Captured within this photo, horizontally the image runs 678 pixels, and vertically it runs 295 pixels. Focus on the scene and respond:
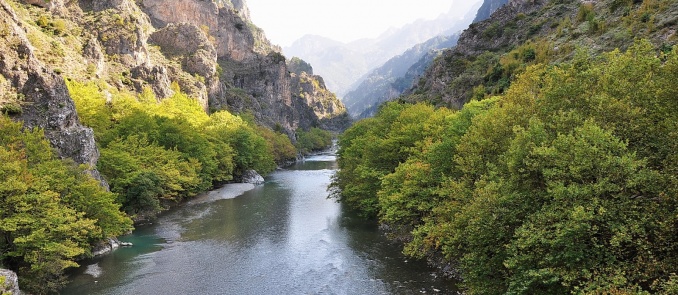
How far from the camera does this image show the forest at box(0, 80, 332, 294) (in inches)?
1001

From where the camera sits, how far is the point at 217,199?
60.8 meters

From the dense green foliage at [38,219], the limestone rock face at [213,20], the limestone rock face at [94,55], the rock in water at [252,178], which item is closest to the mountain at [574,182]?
the dense green foliage at [38,219]

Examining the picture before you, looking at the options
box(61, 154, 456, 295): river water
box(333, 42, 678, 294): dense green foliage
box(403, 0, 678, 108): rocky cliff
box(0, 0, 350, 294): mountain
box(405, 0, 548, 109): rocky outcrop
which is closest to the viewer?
box(333, 42, 678, 294): dense green foliage

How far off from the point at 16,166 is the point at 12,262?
6.17m

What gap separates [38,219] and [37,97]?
19828mm

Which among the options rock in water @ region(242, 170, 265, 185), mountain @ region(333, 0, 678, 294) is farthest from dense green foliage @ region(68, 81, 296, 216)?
mountain @ region(333, 0, 678, 294)

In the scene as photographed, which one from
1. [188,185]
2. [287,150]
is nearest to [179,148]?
[188,185]

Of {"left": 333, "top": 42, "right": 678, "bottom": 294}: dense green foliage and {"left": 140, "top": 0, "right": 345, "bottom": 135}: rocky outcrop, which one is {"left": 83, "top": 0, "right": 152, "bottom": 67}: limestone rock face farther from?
{"left": 333, "top": 42, "right": 678, "bottom": 294}: dense green foliage

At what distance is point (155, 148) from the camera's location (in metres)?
55.7

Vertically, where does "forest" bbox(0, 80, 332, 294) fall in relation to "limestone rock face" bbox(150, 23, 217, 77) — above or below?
below

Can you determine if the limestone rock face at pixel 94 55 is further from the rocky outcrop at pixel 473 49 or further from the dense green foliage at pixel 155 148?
the rocky outcrop at pixel 473 49

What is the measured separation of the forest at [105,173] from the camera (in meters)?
25.4

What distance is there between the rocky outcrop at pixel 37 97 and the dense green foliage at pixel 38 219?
7816 millimetres

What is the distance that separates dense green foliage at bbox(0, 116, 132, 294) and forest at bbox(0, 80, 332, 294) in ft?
0.17
